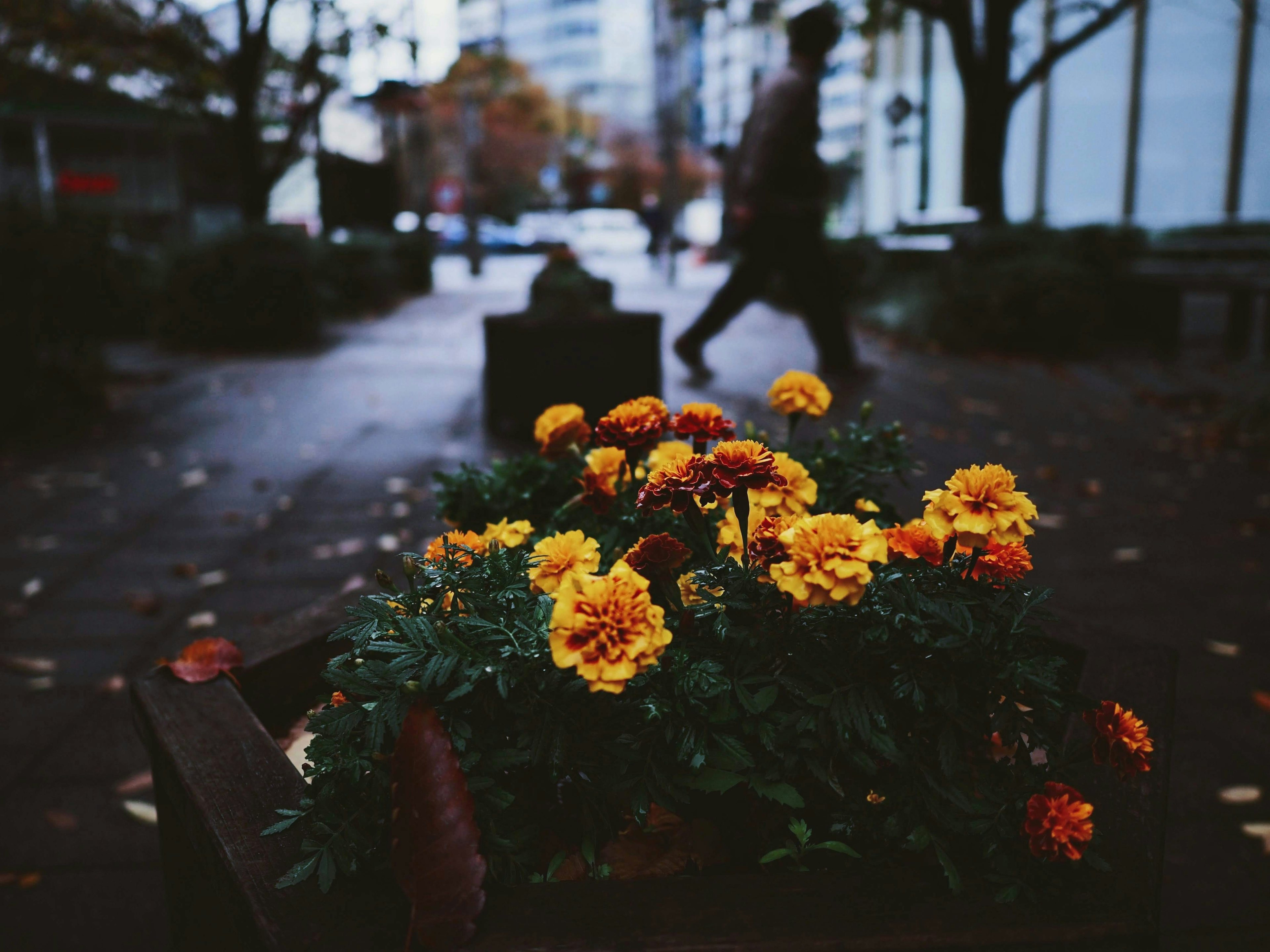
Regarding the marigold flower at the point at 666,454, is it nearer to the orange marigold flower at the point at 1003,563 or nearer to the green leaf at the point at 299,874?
the orange marigold flower at the point at 1003,563

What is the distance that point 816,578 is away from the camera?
963mm

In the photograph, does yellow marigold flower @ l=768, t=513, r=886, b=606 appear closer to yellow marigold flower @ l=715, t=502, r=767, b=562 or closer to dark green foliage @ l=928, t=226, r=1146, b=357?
yellow marigold flower @ l=715, t=502, r=767, b=562

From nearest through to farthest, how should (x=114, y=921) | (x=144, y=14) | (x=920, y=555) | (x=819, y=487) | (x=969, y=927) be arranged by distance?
(x=969, y=927)
(x=920, y=555)
(x=819, y=487)
(x=114, y=921)
(x=144, y=14)

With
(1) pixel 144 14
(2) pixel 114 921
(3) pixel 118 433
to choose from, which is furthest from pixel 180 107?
(2) pixel 114 921

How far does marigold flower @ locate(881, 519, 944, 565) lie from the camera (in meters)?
1.19

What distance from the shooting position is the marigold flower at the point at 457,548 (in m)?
1.22

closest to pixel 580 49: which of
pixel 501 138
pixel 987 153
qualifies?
pixel 501 138

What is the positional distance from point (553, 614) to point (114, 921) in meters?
1.57

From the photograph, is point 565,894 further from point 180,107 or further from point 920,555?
point 180,107

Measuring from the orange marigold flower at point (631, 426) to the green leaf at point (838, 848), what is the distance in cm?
54

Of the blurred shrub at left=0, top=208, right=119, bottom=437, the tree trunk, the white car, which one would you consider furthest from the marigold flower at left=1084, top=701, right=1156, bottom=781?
the white car

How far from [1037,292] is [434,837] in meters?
9.06

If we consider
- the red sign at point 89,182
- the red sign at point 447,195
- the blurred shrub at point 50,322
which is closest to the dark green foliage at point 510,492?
the blurred shrub at point 50,322

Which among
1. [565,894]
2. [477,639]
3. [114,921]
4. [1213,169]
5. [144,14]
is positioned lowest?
[114,921]
